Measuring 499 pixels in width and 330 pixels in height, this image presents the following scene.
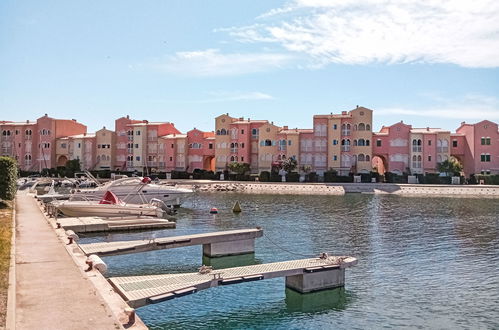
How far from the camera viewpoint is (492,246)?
1224 inches

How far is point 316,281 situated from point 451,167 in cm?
7763

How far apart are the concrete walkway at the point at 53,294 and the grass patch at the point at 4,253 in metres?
0.31

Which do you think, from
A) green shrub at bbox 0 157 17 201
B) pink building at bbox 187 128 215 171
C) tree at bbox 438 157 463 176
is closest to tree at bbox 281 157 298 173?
pink building at bbox 187 128 215 171

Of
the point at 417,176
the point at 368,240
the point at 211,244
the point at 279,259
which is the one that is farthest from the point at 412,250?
the point at 417,176

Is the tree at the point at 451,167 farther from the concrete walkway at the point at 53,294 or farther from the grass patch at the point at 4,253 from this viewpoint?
the concrete walkway at the point at 53,294

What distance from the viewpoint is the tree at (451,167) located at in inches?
3506

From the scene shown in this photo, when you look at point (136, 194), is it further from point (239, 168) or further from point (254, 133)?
point (254, 133)

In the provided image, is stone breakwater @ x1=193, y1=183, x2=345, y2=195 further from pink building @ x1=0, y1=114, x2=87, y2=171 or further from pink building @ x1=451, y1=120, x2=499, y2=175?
pink building @ x1=0, y1=114, x2=87, y2=171

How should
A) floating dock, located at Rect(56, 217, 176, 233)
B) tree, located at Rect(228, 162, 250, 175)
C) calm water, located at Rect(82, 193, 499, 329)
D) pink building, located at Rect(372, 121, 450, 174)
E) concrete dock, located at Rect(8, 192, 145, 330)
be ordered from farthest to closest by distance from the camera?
tree, located at Rect(228, 162, 250, 175) → pink building, located at Rect(372, 121, 450, 174) → floating dock, located at Rect(56, 217, 176, 233) → calm water, located at Rect(82, 193, 499, 329) → concrete dock, located at Rect(8, 192, 145, 330)

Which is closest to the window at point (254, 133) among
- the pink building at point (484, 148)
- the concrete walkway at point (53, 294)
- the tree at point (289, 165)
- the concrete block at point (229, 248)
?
the tree at point (289, 165)

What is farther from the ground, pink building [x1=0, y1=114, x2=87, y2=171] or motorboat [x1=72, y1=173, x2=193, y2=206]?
pink building [x1=0, y1=114, x2=87, y2=171]

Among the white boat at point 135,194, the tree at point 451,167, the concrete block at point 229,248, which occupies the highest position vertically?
the tree at point 451,167

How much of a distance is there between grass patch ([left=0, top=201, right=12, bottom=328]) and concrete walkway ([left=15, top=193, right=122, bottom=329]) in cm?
31

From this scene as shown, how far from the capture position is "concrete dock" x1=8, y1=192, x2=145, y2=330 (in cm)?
1103
